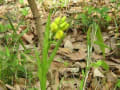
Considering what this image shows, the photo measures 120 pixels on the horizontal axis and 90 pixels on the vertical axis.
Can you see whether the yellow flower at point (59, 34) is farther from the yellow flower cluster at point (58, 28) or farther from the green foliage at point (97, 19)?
the green foliage at point (97, 19)

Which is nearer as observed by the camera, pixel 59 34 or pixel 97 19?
pixel 59 34

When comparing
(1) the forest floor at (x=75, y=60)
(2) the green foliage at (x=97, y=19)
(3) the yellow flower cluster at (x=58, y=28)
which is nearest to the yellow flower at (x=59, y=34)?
(3) the yellow flower cluster at (x=58, y=28)

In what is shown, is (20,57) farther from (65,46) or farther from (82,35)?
(82,35)

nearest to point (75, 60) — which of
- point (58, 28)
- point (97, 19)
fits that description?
point (97, 19)

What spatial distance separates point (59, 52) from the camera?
185cm

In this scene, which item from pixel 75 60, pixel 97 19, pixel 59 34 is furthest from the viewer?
pixel 97 19

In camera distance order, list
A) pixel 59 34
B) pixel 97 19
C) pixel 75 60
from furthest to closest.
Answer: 1. pixel 97 19
2. pixel 75 60
3. pixel 59 34

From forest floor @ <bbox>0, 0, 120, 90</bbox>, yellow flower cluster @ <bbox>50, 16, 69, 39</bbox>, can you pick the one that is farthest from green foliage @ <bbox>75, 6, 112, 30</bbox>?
yellow flower cluster @ <bbox>50, 16, 69, 39</bbox>

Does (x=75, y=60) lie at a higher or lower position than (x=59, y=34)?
lower

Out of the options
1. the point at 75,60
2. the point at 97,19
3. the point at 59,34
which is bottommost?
the point at 75,60

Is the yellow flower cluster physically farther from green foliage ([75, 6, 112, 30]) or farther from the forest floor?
green foliage ([75, 6, 112, 30])

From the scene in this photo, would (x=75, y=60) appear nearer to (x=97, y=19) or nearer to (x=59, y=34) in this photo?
(x=97, y=19)

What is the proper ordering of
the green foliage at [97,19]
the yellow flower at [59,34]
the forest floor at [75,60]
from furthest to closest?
the green foliage at [97,19] < the forest floor at [75,60] < the yellow flower at [59,34]

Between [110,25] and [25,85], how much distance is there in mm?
1228
